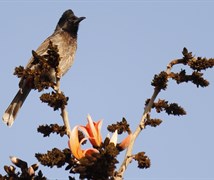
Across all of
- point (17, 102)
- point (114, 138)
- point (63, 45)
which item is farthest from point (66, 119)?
point (63, 45)

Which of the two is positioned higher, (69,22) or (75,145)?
(69,22)

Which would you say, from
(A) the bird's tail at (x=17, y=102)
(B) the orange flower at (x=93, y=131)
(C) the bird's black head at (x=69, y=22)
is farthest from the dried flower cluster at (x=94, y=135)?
(C) the bird's black head at (x=69, y=22)

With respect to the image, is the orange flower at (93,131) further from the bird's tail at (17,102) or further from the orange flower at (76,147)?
the bird's tail at (17,102)

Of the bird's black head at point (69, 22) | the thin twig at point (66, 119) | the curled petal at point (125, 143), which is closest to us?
the curled petal at point (125, 143)

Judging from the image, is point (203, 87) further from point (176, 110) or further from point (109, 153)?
point (109, 153)

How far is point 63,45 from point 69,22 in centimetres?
102

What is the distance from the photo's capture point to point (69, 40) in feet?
30.3

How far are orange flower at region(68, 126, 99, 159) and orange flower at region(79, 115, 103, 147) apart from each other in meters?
0.06

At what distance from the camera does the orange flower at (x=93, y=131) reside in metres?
2.42

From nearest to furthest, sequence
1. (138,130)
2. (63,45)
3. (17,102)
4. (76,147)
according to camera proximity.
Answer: (76,147) < (138,130) < (17,102) < (63,45)

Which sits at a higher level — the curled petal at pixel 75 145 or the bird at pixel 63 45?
the bird at pixel 63 45

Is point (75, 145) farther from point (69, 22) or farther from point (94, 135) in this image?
point (69, 22)

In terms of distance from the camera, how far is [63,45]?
9.00 meters

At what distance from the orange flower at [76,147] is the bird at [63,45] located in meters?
4.67
